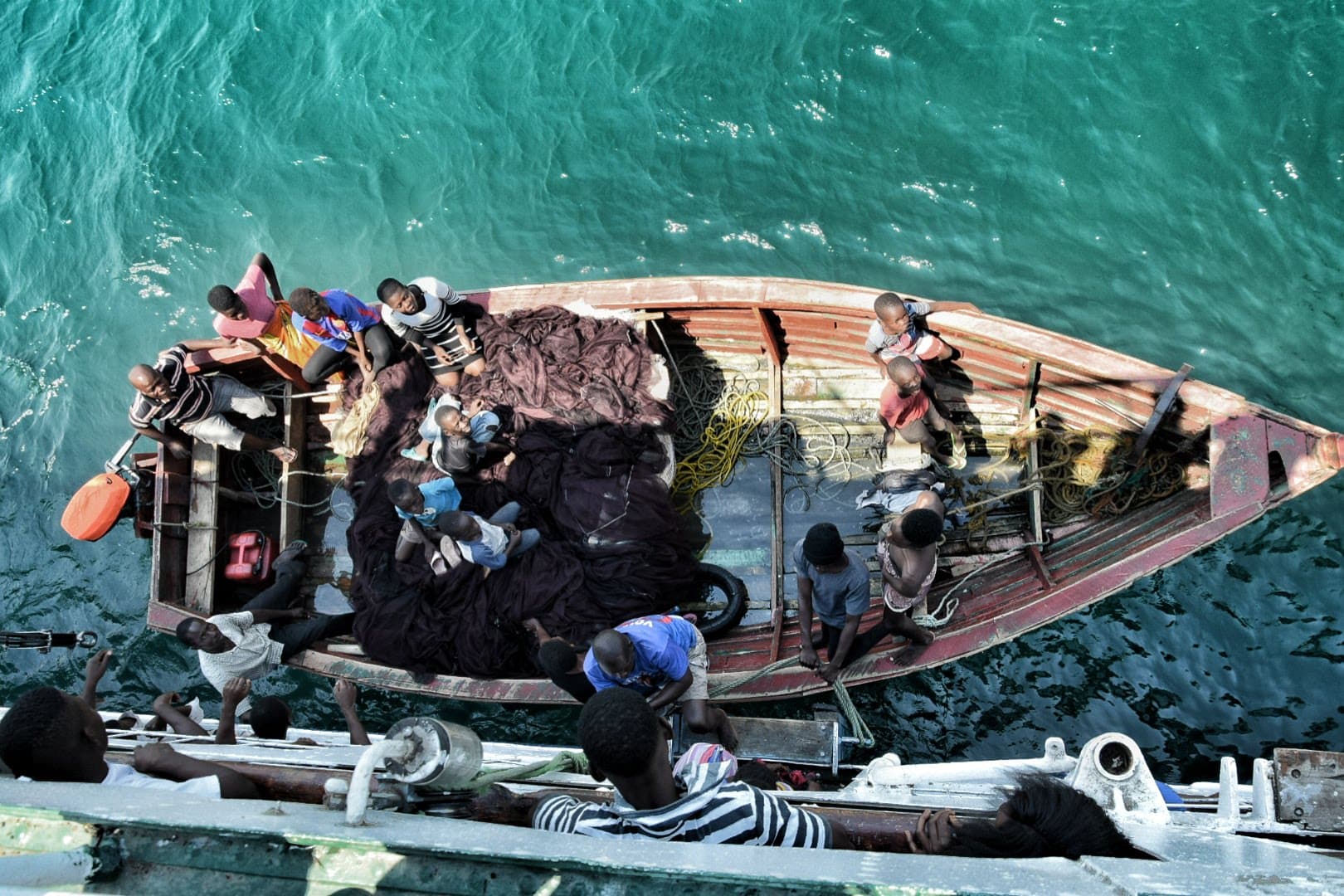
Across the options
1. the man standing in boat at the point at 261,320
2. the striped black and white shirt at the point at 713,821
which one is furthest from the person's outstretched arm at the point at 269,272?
the striped black and white shirt at the point at 713,821

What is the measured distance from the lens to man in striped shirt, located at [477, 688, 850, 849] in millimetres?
3012

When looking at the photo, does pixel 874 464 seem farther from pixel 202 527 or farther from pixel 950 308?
pixel 202 527

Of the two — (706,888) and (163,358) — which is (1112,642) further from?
(163,358)

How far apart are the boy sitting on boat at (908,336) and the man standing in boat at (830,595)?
1.40 meters

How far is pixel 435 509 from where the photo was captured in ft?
19.7

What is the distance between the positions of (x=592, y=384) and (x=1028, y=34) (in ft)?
17.9

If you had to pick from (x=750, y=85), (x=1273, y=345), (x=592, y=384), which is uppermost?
(x=750, y=85)

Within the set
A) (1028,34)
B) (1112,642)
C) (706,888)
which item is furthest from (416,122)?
(706,888)

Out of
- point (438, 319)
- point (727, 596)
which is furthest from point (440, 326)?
point (727, 596)

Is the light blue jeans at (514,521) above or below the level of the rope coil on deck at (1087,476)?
below

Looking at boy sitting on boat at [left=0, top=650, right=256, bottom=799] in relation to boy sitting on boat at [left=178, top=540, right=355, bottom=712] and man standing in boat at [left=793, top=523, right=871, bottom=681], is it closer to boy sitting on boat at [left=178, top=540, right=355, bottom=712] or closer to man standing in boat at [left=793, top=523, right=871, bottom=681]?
boy sitting on boat at [left=178, top=540, right=355, bottom=712]

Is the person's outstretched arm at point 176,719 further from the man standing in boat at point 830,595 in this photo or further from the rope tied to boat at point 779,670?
the man standing in boat at point 830,595

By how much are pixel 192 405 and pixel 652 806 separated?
512cm

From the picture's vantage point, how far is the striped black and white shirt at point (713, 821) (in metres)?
3.00
